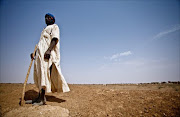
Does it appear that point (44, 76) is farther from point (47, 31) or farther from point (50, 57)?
point (47, 31)

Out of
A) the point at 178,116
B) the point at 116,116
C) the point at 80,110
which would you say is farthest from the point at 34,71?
the point at 178,116

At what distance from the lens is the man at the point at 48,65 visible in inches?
113

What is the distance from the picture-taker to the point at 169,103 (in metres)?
2.97

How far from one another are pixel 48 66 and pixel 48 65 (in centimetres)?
3

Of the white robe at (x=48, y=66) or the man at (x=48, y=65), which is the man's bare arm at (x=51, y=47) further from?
the white robe at (x=48, y=66)

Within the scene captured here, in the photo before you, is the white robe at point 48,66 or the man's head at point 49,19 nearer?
the white robe at point 48,66

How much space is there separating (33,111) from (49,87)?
0.70 meters

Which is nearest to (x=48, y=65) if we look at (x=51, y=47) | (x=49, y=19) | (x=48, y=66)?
(x=48, y=66)

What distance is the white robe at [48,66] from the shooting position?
2.90m

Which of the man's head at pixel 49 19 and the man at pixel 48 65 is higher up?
the man's head at pixel 49 19

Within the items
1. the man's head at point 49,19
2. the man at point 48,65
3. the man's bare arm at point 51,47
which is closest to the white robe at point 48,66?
the man at point 48,65

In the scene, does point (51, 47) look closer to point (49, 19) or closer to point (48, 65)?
point (48, 65)

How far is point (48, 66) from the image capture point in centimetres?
300

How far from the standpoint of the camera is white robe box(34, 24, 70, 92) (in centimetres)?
290
